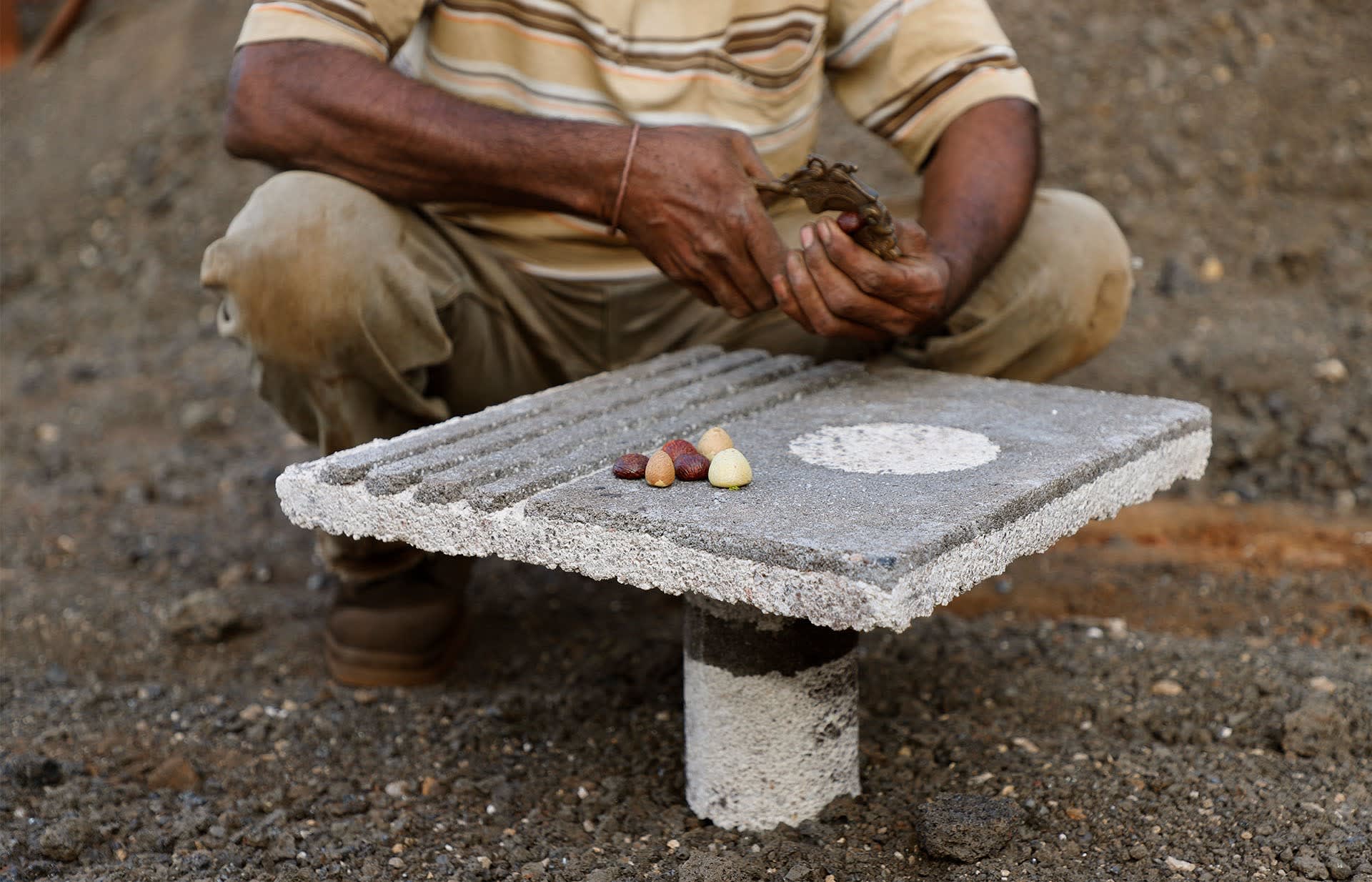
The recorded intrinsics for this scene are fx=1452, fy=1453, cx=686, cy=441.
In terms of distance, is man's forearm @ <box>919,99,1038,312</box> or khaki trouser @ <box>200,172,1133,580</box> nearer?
khaki trouser @ <box>200,172,1133,580</box>

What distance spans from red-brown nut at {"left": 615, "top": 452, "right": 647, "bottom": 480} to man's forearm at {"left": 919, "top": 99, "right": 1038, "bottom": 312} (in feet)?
2.53

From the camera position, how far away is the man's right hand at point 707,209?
7.18 ft

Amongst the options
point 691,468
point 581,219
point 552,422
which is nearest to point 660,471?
point 691,468

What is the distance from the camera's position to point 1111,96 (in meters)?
5.29

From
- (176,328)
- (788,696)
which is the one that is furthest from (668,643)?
(176,328)

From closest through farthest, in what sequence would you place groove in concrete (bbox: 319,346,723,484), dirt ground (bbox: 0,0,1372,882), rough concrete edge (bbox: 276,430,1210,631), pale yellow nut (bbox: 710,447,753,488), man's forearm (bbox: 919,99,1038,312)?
rough concrete edge (bbox: 276,430,1210,631) → pale yellow nut (bbox: 710,447,753,488) → groove in concrete (bbox: 319,346,723,484) → dirt ground (bbox: 0,0,1372,882) → man's forearm (bbox: 919,99,1038,312)

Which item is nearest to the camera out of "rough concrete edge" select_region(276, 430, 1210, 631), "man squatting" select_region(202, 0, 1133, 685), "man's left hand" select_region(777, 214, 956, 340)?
"rough concrete edge" select_region(276, 430, 1210, 631)

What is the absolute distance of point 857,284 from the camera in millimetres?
2172

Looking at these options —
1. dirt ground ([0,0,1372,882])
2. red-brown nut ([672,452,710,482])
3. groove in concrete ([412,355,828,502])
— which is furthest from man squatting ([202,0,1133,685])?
red-brown nut ([672,452,710,482])

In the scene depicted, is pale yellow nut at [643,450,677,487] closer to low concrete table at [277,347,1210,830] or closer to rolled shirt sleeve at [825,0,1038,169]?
low concrete table at [277,347,1210,830]

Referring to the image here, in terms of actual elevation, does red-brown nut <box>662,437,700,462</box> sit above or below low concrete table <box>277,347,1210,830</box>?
above

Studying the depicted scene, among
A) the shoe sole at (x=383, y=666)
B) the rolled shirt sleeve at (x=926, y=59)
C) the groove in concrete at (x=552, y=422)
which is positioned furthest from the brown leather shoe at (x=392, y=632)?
the rolled shirt sleeve at (x=926, y=59)

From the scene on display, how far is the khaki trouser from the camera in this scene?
2.26 metres

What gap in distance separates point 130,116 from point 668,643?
15.1 feet
